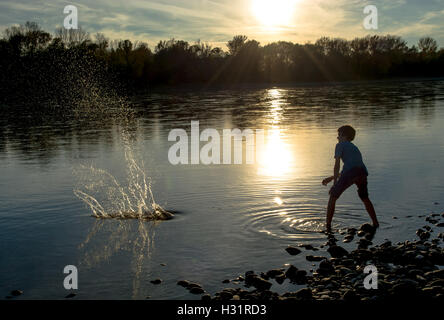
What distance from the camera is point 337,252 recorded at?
8.27 metres

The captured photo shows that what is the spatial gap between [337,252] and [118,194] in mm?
6968

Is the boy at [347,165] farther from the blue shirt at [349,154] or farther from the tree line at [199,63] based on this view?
A: the tree line at [199,63]

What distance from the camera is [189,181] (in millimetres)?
14664

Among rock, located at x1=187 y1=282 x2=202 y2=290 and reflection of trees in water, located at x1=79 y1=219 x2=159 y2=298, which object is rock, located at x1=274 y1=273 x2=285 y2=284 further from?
reflection of trees in water, located at x1=79 y1=219 x2=159 y2=298

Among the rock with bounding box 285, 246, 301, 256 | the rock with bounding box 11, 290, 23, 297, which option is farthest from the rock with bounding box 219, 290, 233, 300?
the rock with bounding box 11, 290, 23, 297

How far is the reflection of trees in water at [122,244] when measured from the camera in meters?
8.36

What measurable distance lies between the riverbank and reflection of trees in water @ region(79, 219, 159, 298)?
1.17 metres

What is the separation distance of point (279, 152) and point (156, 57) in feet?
356

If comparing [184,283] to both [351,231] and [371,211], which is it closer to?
[351,231]

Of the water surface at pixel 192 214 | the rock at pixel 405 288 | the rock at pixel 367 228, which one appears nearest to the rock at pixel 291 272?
the water surface at pixel 192 214

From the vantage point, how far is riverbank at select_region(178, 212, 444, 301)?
6.56 meters

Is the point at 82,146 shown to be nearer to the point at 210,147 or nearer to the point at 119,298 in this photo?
the point at 210,147

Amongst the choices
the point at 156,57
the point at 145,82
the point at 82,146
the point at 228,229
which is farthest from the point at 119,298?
the point at 156,57

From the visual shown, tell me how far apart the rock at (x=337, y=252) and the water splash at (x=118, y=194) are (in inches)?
162
